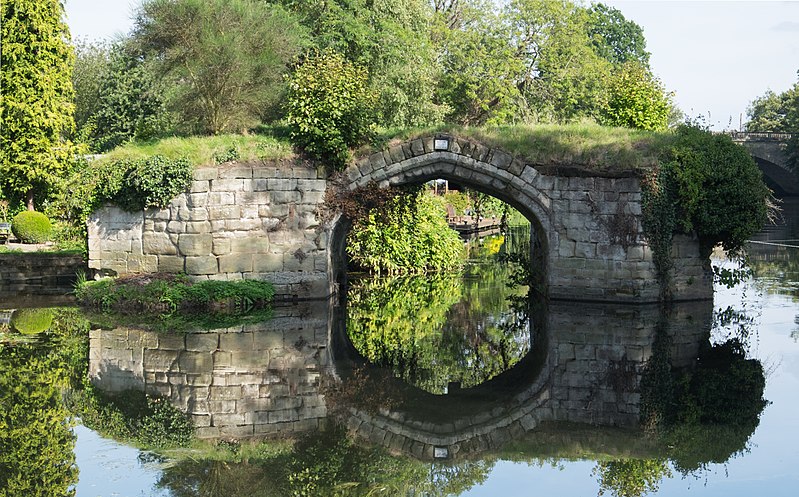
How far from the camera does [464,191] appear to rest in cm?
3862

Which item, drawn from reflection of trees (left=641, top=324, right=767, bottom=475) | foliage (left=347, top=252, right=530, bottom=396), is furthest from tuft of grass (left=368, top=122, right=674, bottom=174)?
reflection of trees (left=641, top=324, right=767, bottom=475)

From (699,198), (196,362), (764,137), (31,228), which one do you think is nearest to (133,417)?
(196,362)

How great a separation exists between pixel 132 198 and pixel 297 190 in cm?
309

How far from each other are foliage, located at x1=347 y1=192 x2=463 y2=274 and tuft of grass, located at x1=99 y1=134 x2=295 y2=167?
366cm

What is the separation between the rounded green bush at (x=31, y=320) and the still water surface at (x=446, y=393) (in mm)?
447

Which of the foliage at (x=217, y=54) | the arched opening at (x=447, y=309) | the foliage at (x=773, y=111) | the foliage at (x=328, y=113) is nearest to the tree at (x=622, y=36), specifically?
the foliage at (x=773, y=111)

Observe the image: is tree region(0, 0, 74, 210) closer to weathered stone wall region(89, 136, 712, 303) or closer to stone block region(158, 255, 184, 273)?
weathered stone wall region(89, 136, 712, 303)

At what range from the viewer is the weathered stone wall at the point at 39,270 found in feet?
65.4

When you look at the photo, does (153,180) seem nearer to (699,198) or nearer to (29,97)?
(699,198)

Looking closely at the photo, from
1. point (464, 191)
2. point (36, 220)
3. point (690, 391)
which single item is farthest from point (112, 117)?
point (690, 391)

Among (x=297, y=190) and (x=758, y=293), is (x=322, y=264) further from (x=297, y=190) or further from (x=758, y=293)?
(x=758, y=293)

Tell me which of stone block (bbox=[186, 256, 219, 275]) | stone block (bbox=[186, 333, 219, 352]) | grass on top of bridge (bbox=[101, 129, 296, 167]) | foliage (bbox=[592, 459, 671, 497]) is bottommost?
foliage (bbox=[592, 459, 671, 497])

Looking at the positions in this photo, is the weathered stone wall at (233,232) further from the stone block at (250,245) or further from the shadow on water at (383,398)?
the shadow on water at (383,398)

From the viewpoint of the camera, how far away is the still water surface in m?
7.36
